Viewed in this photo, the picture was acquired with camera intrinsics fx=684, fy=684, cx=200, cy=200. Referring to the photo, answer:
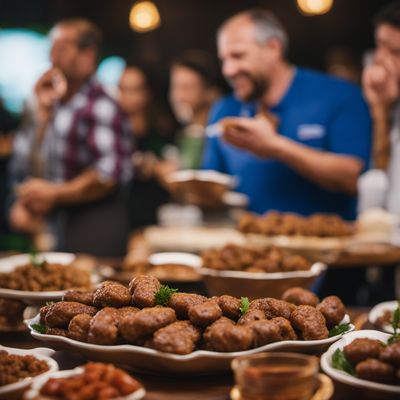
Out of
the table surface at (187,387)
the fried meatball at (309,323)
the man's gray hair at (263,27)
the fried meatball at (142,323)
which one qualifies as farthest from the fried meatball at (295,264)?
the man's gray hair at (263,27)

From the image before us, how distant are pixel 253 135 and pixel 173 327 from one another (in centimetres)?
242

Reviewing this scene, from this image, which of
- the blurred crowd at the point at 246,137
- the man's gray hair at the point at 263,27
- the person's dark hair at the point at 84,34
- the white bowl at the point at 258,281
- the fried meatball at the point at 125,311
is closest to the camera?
the fried meatball at the point at 125,311

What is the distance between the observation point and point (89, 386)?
127 cm

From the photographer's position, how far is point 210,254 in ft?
8.57

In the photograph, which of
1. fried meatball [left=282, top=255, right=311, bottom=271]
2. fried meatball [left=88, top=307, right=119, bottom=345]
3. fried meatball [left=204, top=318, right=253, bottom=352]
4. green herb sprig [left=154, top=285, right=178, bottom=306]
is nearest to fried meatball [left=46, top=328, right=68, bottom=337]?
fried meatball [left=88, top=307, right=119, bottom=345]

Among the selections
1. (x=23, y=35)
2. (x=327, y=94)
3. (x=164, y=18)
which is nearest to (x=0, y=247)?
(x=23, y=35)

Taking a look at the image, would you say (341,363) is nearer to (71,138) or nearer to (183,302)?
(183,302)

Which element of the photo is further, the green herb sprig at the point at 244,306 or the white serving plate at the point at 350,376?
the green herb sprig at the point at 244,306

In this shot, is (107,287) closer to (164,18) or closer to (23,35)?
(23,35)

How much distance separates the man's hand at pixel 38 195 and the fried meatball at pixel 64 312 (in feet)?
9.81

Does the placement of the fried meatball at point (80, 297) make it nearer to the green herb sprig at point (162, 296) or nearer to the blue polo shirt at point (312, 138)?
the green herb sprig at point (162, 296)

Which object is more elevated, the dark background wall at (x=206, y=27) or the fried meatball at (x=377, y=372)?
the dark background wall at (x=206, y=27)

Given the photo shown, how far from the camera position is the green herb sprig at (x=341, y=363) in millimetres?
1491

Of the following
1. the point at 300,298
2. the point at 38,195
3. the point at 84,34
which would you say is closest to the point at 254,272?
the point at 300,298
